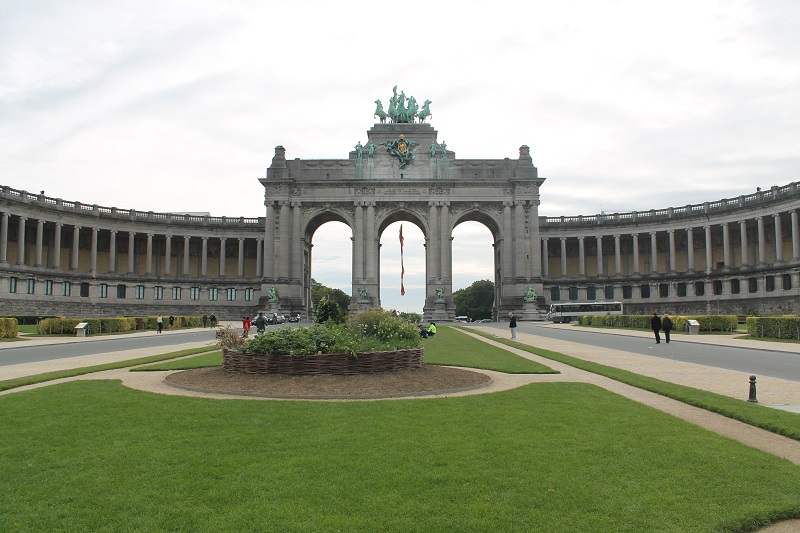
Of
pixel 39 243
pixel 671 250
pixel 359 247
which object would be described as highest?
pixel 359 247

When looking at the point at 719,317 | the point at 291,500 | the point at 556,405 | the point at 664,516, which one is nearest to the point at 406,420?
the point at 556,405

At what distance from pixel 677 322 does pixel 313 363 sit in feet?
165

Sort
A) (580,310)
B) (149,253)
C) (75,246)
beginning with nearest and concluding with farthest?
(75,246) → (580,310) → (149,253)

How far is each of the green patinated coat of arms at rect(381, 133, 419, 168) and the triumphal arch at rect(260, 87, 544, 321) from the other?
0.17 meters

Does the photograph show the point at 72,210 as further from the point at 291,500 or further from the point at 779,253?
the point at 779,253

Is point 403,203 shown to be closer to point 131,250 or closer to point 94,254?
point 131,250

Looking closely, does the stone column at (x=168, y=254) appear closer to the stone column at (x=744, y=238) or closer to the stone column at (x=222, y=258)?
the stone column at (x=222, y=258)

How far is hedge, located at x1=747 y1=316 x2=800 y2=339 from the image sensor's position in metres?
41.5

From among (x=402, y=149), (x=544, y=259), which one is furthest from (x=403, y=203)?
(x=544, y=259)

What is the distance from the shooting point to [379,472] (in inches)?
337

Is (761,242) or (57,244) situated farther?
(761,242)

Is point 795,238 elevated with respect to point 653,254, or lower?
elevated

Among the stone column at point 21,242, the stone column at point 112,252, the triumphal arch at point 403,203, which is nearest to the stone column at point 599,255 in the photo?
the triumphal arch at point 403,203

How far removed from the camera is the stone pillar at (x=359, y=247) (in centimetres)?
9888
